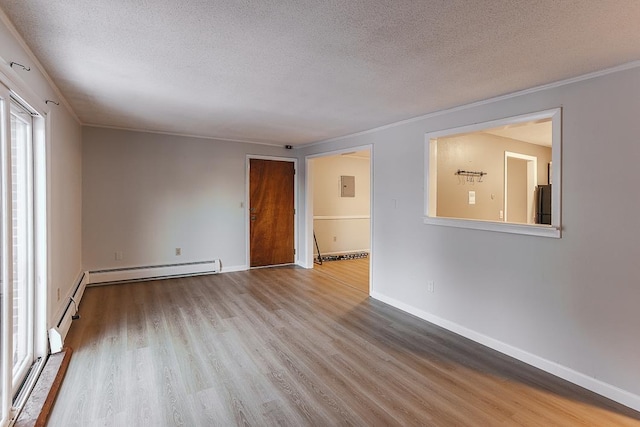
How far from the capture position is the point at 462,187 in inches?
177

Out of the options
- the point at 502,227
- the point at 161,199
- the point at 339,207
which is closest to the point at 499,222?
the point at 502,227

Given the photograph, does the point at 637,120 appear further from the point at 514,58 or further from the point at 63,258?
the point at 63,258

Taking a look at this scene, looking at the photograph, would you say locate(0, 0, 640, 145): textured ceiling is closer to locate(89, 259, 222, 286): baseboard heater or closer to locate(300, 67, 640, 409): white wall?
locate(300, 67, 640, 409): white wall

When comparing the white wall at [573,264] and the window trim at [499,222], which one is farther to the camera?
the window trim at [499,222]

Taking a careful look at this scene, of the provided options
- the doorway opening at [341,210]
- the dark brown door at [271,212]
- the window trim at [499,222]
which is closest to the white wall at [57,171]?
the dark brown door at [271,212]

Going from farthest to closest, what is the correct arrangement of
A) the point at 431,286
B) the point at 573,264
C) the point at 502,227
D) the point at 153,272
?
the point at 153,272, the point at 431,286, the point at 502,227, the point at 573,264

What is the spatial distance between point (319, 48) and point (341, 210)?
542 cm

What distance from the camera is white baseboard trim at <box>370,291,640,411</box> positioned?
218 centimetres

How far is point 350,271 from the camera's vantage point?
5910mm

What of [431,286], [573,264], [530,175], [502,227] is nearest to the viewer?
[573,264]

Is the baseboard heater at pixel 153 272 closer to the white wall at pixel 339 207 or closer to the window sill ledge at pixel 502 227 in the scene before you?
the white wall at pixel 339 207

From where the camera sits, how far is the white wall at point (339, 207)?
702 centimetres

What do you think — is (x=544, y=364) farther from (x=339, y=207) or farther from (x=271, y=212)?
(x=339, y=207)

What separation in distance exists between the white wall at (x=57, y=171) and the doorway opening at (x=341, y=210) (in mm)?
3921
